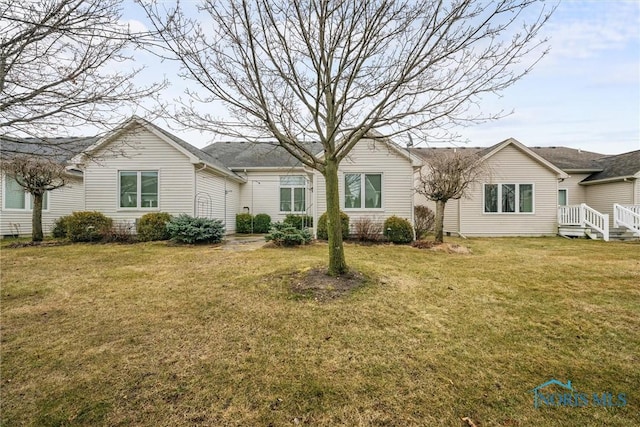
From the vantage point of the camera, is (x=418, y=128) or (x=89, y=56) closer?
(x=89, y=56)

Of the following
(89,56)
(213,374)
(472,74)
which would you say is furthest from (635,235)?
(89,56)

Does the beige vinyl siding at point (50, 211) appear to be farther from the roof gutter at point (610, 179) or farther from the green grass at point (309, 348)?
the roof gutter at point (610, 179)

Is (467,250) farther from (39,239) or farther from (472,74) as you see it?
(39,239)

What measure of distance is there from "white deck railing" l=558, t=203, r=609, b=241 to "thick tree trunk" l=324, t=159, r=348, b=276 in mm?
13969

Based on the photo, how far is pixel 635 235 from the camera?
13.5 m

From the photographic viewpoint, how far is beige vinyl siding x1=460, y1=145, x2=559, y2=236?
1481cm

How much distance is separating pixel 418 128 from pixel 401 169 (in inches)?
298

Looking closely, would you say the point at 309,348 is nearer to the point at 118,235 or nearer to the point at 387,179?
the point at 387,179

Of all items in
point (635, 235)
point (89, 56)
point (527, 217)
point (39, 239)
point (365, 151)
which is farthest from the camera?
point (527, 217)

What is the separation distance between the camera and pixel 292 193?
54.3 ft

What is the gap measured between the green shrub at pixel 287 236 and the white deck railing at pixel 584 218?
13065 millimetres

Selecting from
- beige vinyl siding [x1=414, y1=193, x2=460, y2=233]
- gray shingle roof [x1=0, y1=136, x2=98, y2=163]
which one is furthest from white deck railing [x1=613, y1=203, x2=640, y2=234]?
gray shingle roof [x1=0, y1=136, x2=98, y2=163]

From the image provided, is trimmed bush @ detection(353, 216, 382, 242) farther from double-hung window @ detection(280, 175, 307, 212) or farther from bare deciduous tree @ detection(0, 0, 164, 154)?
bare deciduous tree @ detection(0, 0, 164, 154)

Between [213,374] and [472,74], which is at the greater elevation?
[472,74]
